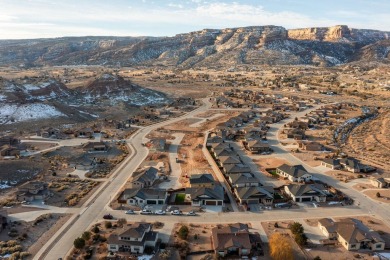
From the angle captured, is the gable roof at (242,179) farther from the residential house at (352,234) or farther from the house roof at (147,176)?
the residential house at (352,234)

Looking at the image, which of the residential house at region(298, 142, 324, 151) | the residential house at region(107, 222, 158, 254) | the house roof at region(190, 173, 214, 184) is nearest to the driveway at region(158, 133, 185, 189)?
the house roof at region(190, 173, 214, 184)

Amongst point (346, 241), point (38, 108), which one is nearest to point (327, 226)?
point (346, 241)

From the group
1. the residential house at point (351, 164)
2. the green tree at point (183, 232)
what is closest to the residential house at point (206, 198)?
the green tree at point (183, 232)

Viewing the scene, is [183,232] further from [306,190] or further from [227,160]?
[227,160]

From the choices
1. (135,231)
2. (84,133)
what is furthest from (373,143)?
(84,133)

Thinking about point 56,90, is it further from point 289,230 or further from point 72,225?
point 289,230

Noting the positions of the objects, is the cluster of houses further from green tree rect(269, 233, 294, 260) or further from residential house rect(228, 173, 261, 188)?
green tree rect(269, 233, 294, 260)
